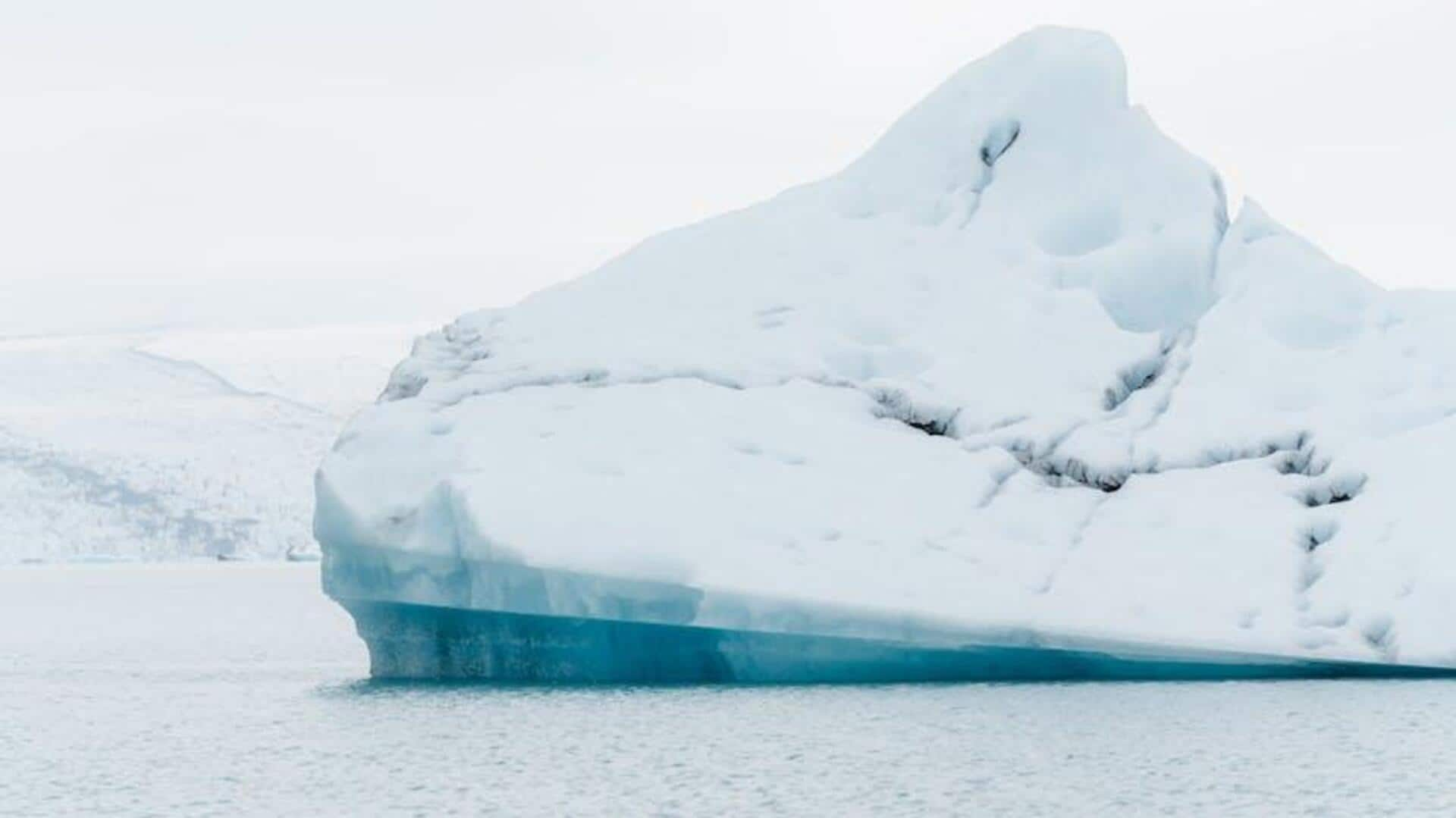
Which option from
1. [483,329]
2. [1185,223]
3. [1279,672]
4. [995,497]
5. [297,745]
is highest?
[1185,223]

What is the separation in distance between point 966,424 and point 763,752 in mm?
6801

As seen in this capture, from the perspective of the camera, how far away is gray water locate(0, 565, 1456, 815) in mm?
19734

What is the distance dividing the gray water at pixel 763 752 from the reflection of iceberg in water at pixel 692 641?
31cm

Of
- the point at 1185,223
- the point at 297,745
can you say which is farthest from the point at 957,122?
the point at 297,745

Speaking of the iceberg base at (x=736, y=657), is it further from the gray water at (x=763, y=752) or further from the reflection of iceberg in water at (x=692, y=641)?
the gray water at (x=763, y=752)

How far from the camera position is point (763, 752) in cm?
2212

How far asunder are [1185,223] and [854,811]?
47.1ft

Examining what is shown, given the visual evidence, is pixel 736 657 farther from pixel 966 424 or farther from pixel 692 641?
pixel 966 424

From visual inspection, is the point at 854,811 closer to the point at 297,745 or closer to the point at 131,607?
the point at 297,745

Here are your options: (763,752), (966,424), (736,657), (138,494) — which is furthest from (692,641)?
(138,494)

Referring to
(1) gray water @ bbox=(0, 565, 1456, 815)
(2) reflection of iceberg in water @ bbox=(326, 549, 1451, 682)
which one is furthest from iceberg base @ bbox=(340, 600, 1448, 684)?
(1) gray water @ bbox=(0, 565, 1456, 815)

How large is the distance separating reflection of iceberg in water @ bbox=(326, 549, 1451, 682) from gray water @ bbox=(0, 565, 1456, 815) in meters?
0.31

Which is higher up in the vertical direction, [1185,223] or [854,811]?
[1185,223]

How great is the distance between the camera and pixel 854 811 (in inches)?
744
